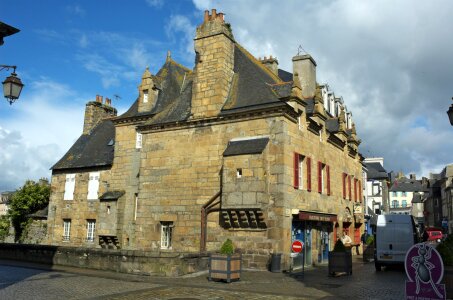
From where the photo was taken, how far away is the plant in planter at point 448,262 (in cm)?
873

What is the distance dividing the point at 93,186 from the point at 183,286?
1485cm

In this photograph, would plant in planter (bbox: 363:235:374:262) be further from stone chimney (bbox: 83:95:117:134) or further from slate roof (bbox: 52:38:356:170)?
stone chimney (bbox: 83:95:117:134)

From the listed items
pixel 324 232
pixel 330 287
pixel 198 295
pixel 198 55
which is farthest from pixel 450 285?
pixel 198 55

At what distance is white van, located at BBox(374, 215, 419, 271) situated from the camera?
17.5m

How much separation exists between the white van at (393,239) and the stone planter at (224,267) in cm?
772

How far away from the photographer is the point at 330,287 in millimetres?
12219

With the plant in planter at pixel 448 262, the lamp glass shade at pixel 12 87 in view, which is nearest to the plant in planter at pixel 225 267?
the plant in planter at pixel 448 262

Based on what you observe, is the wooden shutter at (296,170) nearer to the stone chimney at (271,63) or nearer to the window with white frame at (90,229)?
the stone chimney at (271,63)

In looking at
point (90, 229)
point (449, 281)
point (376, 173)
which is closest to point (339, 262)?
point (449, 281)

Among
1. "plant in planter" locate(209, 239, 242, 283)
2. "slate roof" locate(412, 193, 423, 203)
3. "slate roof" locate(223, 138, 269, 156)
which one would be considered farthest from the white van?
"slate roof" locate(412, 193, 423, 203)

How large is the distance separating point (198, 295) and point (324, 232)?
39.2 ft

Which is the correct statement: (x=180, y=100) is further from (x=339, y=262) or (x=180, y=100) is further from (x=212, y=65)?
(x=339, y=262)

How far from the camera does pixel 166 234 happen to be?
749 inches

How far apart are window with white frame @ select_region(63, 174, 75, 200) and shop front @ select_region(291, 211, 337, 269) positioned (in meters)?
15.1
